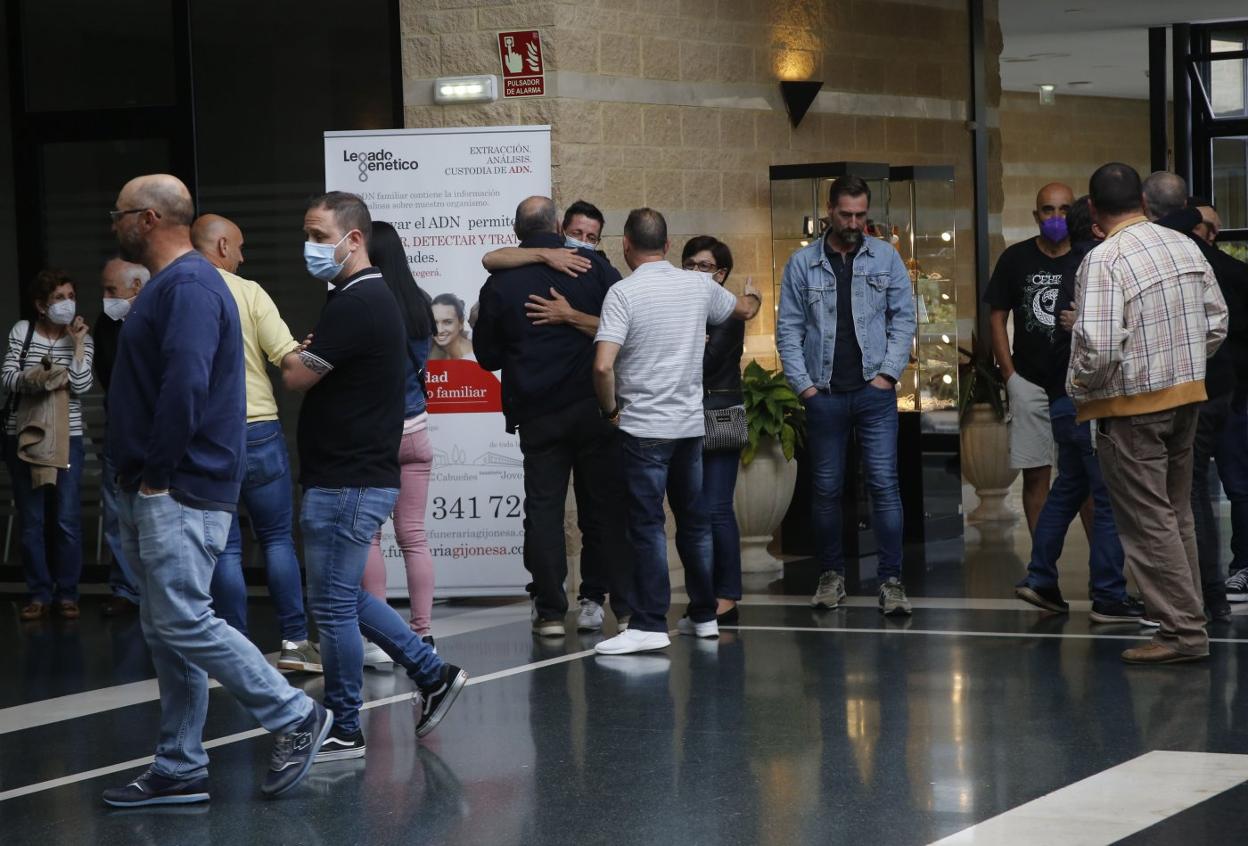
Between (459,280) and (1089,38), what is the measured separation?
10717 mm

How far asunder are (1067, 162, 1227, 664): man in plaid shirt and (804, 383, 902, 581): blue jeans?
54.8 inches

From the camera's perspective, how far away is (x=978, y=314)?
39.9 ft

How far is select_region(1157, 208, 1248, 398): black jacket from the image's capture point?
688cm

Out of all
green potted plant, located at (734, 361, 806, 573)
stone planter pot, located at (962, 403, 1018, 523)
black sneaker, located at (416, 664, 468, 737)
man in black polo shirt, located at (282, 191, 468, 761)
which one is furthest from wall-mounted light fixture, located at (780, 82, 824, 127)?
black sneaker, located at (416, 664, 468, 737)

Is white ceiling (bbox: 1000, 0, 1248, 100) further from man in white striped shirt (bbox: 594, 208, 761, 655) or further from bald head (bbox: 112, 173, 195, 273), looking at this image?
bald head (bbox: 112, 173, 195, 273)

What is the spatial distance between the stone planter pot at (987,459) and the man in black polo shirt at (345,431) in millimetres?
7232

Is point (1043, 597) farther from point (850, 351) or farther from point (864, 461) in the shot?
point (850, 351)

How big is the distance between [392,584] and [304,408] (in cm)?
343

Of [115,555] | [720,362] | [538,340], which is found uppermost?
[538,340]

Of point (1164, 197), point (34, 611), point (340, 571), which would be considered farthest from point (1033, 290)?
point (34, 611)

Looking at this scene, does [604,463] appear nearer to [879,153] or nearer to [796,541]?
[796,541]

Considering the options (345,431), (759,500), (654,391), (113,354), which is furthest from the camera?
(759,500)

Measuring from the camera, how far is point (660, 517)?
689 centimetres

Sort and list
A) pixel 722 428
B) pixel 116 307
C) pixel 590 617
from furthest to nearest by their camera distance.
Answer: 1. pixel 116 307
2. pixel 590 617
3. pixel 722 428
